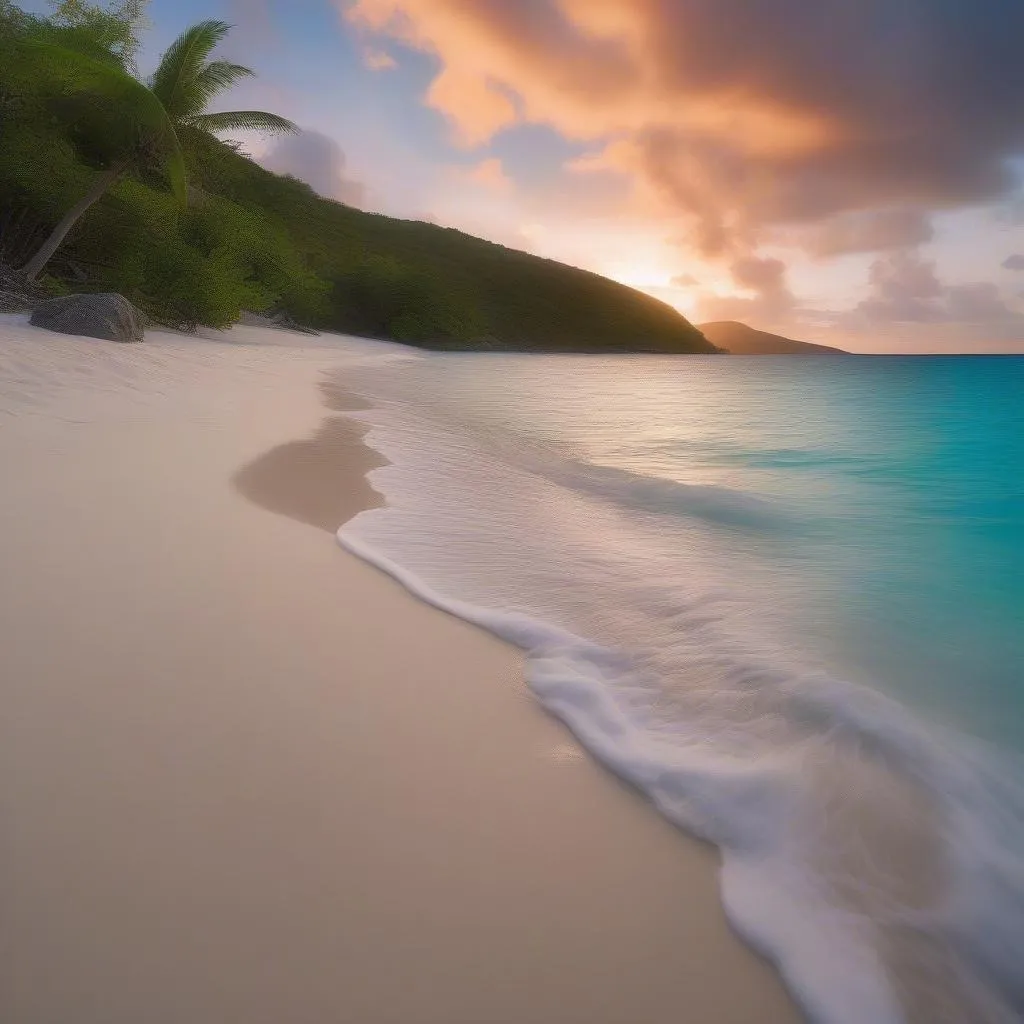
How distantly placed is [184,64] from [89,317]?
1038cm

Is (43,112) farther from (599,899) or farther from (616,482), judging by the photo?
(599,899)

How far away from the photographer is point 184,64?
53.9 feet

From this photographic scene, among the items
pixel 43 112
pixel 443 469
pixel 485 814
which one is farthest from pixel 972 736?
pixel 43 112

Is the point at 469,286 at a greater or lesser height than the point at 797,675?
greater

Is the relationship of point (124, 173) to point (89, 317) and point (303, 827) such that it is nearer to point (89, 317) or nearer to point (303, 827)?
point (89, 317)

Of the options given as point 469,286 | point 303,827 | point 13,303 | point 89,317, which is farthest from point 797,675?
point 469,286

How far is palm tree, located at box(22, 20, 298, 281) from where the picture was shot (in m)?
14.8

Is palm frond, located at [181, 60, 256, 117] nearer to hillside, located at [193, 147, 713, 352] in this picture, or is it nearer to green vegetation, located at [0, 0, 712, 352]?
green vegetation, located at [0, 0, 712, 352]

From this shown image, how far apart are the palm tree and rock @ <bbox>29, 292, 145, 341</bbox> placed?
20.0 feet

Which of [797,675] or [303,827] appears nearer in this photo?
[303,827]

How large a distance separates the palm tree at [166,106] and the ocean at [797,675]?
14351 mm

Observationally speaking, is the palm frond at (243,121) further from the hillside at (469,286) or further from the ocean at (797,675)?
the hillside at (469,286)

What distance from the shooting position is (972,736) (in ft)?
6.74

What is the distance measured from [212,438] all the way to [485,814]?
14.7ft
